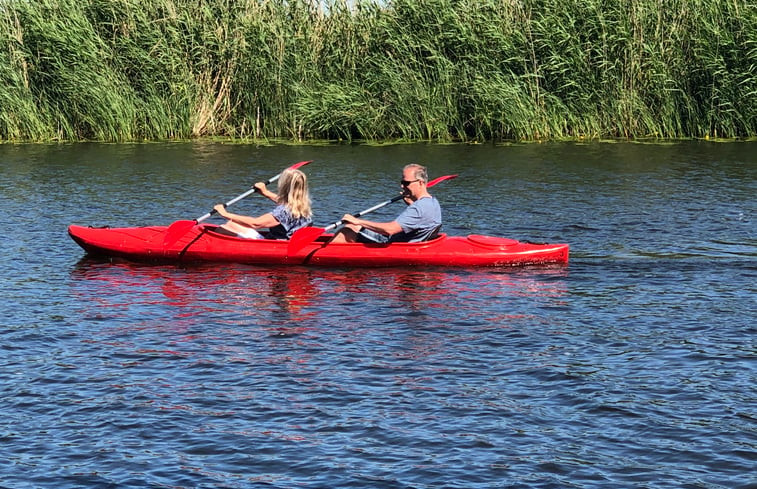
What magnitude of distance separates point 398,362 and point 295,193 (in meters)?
3.34

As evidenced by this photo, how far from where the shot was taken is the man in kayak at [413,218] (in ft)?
34.5

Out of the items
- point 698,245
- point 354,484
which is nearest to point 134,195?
point 698,245

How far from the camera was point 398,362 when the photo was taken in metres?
7.67

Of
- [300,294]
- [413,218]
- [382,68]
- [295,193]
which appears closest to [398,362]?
[300,294]

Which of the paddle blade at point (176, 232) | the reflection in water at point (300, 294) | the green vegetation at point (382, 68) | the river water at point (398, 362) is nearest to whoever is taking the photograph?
the river water at point (398, 362)

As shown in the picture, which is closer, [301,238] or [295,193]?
[301,238]

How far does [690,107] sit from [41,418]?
14684mm

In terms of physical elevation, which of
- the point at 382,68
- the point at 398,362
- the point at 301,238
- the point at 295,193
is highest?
the point at 382,68

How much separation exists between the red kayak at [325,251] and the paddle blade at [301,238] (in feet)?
0.06

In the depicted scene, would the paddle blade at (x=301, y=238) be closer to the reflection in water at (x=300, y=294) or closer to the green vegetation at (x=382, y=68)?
the reflection in water at (x=300, y=294)

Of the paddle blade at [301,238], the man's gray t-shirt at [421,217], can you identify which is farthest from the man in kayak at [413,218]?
the paddle blade at [301,238]

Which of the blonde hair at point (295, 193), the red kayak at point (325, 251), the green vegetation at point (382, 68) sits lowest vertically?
the red kayak at point (325, 251)

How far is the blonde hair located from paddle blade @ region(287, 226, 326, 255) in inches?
9.5

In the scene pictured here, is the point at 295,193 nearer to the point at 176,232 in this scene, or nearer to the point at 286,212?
the point at 286,212
